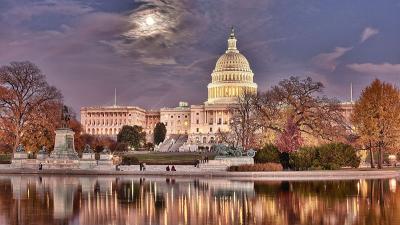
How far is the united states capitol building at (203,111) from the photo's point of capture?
182000 mm

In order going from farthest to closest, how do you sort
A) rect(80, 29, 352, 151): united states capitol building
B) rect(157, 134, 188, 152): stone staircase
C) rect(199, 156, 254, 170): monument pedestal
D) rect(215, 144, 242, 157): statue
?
1. rect(80, 29, 352, 151): united states capitol building
2. rect(157, 134, 188, 152): stone staircase
3. rect(215, 144, 242, 157): statue
4. rect(199, 156, 254, 170): monument pedestal

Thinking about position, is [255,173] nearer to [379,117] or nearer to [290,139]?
[290,139]

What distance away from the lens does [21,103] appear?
218ft

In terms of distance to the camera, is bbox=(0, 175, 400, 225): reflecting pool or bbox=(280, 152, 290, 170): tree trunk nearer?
bbox=(0, 175, 400, 225): reflecting pool

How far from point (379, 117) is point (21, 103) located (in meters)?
37.5

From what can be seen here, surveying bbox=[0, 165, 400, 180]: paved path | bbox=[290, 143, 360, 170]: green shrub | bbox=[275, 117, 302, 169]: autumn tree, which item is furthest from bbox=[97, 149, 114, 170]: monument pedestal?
bbox=[290, 143, 360, 170]: green shrub

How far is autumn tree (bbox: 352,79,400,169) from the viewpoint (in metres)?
57.8

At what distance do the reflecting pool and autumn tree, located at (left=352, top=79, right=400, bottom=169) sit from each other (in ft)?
83.7

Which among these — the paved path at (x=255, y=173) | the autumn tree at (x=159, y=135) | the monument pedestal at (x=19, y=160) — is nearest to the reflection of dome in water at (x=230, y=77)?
the autumn tree at (x=159, y=135)

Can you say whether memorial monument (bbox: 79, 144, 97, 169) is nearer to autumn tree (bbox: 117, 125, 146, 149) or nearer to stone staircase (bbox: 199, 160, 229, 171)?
stone staircase (bbox: 199, 160, 229, 171)

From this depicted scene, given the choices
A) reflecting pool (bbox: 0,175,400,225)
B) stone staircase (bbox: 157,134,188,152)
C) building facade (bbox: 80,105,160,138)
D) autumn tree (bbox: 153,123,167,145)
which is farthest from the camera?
building facade (bbox: 80,105,160,138)

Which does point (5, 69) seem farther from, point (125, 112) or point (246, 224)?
point (125, 112)

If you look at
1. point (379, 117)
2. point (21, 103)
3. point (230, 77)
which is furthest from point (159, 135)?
point (379, 117)

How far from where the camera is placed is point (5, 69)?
221 feet
